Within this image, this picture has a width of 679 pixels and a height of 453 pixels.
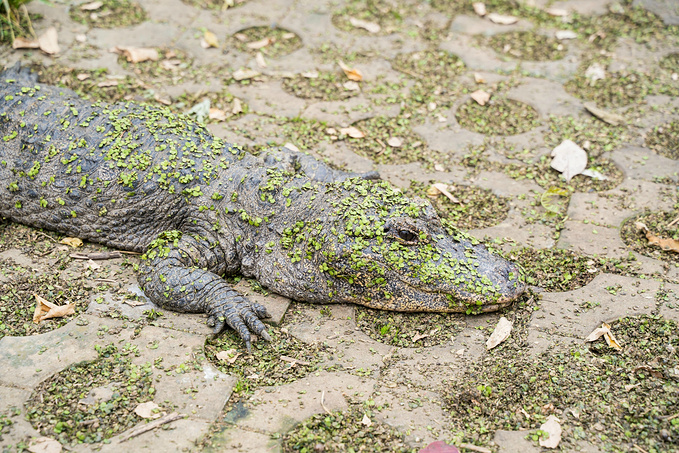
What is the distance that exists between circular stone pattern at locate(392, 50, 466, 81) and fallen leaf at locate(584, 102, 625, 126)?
4.81 feet

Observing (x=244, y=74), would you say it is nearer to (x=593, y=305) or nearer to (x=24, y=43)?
(x=24, y=43)

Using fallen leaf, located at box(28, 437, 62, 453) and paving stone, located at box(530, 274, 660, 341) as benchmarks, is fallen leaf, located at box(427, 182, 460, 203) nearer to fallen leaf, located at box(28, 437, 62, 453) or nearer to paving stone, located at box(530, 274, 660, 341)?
paving stone, located at box(530, 274, 660, 341)

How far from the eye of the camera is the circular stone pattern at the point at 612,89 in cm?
656

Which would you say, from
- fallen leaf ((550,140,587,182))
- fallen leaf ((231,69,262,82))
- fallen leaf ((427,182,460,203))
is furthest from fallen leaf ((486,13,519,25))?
fallen leaf ((427,182,460,203))

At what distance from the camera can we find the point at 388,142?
5.90m

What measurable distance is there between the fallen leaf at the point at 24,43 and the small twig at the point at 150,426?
498 centimetres

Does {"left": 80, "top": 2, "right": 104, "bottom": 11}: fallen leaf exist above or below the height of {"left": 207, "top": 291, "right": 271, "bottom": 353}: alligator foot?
above

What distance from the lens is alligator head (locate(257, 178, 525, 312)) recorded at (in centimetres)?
412

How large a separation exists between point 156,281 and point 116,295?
1.07 feet

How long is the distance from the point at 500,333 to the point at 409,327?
0.60 metres

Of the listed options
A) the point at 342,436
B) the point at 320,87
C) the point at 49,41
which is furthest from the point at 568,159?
the point at 49,41

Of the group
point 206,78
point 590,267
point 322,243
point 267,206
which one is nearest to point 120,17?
point 206,78

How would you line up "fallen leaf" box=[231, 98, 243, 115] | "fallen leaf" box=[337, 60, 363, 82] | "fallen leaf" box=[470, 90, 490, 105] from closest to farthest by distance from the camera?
"fallen leaf" box=[231, 98, 243, 115], "fallen leaf" box=[470, 90, 490, 105], "fallen leaf" box=[337, 60, 363, 82]

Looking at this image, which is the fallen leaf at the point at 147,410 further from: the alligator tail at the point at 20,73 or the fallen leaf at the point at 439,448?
the alligator tail at the point at 20,73
